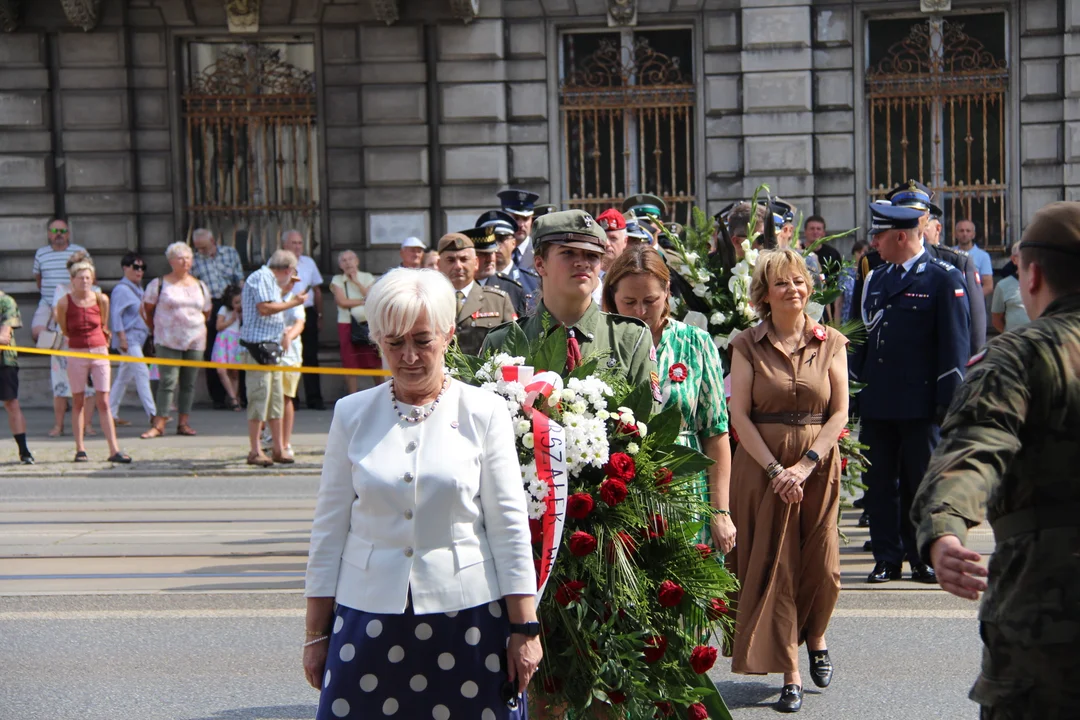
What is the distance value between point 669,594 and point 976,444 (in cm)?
167

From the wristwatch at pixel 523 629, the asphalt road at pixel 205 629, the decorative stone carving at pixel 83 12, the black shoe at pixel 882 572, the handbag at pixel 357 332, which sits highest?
the decorative stone carving at pixel 83 12

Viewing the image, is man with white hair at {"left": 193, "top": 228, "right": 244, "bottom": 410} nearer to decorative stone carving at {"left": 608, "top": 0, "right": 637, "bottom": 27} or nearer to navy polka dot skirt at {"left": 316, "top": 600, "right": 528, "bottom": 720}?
decorative stone carving at {"left": 608, "top": 0, "right": 637, "bottom": 27}

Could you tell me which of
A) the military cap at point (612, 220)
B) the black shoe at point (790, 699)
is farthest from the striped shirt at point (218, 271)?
the black shoe at point (790, 699)

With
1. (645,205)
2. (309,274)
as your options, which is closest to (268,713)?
(645,205)

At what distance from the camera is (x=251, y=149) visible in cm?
1850

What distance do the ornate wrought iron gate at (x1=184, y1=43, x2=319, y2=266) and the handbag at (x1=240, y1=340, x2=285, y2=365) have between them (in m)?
5.21

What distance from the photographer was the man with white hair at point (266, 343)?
13156 mm

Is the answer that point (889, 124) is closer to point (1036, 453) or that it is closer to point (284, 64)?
point (284, 64)

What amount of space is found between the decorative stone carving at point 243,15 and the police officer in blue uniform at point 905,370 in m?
11.4

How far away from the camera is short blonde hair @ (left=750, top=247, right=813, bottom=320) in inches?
247

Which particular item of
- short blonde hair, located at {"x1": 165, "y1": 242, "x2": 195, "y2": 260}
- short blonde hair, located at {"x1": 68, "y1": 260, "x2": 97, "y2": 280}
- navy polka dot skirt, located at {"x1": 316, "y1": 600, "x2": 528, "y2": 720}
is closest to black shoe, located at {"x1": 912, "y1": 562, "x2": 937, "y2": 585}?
navy polka dot skirt, located at {"x1": 316, "y1": 600, "x2": 528, "y2": 720}

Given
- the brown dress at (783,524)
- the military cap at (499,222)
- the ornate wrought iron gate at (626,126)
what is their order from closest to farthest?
the brown dress at (783,524), the military cap at (499,222), the ornate wrought iron gate at (626,126)

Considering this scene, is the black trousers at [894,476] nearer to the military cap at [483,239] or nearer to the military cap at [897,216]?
the military cap at [897,216]

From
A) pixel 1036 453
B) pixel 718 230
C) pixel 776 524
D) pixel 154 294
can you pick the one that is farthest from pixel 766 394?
pixel 154 294
